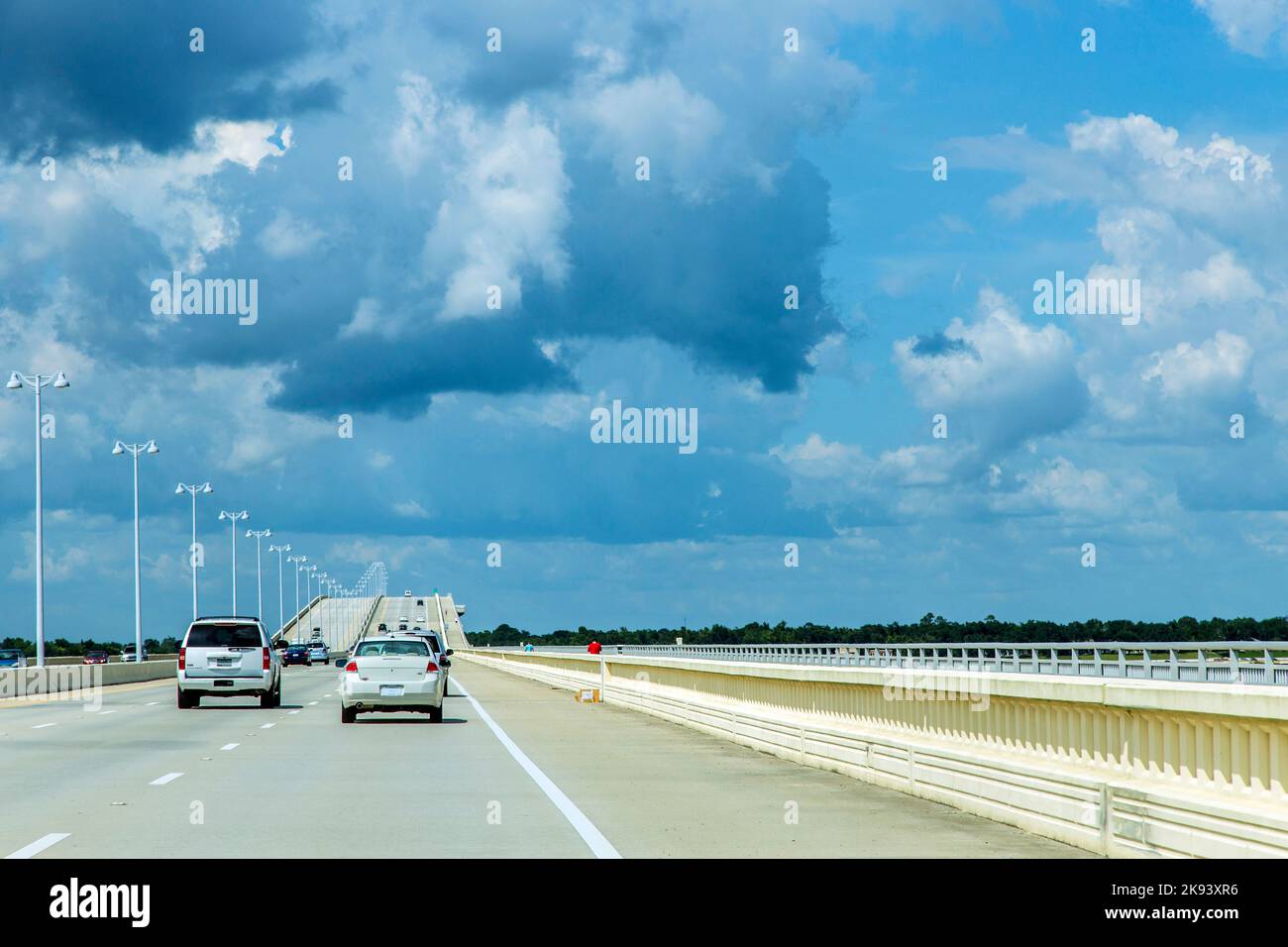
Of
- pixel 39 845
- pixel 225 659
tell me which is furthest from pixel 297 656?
pixel 39 845

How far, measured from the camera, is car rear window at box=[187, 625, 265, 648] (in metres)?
39.7

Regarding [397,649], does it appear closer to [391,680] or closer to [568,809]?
[391,680]

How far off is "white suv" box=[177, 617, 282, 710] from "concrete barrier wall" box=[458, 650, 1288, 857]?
60.4 feet

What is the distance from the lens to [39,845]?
44.1 ft

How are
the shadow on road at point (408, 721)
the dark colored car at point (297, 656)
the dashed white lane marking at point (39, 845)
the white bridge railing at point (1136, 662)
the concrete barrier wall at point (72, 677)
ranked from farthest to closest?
the dark colored car at point (297, 656) < the concrete barrier wall at point (72, 677) < the white bridge railing at point (1136, 662) < the shadow on road at point (408, 721) < the dashed white lane marking at point (39, 845)

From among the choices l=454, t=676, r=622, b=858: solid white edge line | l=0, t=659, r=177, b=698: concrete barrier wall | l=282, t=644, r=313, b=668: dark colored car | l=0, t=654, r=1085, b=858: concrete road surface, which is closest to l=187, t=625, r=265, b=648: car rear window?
l=0, t=654, r=1085, b=858: concrete road surface

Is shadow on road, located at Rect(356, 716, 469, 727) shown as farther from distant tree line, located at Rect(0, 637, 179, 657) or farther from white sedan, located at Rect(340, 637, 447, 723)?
distant tree line, located at Rect(0, 637, 179, 657)

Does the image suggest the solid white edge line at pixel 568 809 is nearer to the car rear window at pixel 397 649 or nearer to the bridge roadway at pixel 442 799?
the bridge roadway at pixel 442 799

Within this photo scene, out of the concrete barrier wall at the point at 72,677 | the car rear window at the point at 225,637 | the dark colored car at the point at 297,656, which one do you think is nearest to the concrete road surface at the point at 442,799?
the car rear window at the point at 225,637

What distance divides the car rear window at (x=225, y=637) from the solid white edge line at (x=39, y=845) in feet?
84.8

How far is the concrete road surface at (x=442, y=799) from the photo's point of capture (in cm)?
1359
